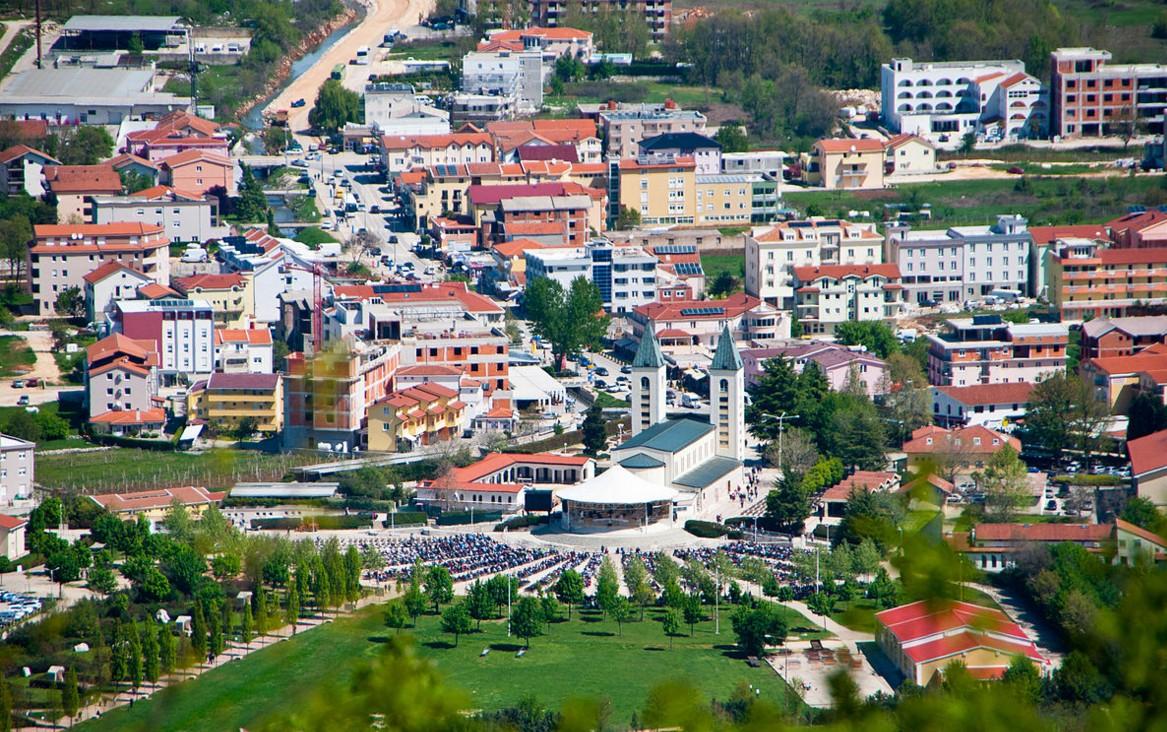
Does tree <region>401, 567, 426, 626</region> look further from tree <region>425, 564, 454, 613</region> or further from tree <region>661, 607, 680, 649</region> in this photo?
tree <region>661, 607, 680, 649</region>

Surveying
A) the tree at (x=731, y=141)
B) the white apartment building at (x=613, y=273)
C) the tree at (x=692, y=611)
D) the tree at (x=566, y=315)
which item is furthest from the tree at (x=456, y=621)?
the tree at (x=731, y=141)

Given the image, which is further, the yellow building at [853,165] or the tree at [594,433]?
the yellow building at [853,165]

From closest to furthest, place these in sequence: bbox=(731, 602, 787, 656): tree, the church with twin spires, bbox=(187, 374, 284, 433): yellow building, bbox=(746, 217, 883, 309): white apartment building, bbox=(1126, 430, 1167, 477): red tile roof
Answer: bbox=(731, 602, 787, 656): tree, bbox=(1126, 430, 1167, 477): red tile roof, the church with twin spires, bbox=(187, 374, 284, 433): yellow building, bbox=(746, 217, 883, 309): white apartment building

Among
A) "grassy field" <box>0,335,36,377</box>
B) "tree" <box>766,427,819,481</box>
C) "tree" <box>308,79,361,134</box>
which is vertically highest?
"tree" <box>308,79,361,134</box>

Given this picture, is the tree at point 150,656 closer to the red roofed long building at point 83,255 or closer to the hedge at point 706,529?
the hedge at point 706,529

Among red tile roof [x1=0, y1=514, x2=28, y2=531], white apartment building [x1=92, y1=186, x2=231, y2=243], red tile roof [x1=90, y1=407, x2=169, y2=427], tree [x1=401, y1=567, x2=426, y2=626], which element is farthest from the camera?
white apartment building [x1=92, y1=186, x2=231, y2=243]

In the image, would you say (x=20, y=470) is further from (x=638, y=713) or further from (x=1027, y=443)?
(x=1027, y=443)

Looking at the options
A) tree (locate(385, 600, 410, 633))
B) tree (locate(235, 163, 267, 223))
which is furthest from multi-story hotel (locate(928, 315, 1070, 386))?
tree (locate(235, 163, 267, 223))
